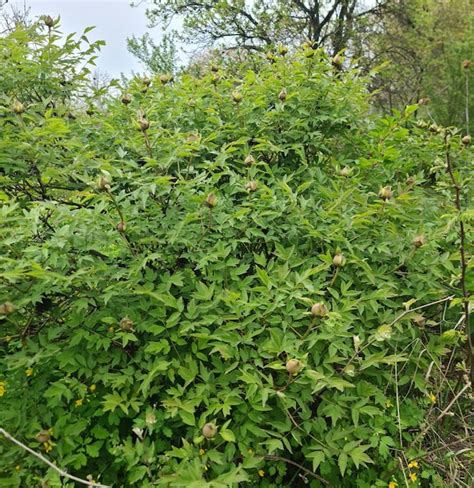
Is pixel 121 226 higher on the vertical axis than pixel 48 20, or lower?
lower

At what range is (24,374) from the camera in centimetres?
162

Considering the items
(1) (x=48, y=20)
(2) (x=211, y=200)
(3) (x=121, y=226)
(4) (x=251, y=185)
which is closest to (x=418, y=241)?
(4) (x=251, y=185)

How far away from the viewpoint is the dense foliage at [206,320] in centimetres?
133

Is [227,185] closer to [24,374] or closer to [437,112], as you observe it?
[24,374]

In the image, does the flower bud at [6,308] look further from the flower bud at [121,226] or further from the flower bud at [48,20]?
the flower bud at [48,20]

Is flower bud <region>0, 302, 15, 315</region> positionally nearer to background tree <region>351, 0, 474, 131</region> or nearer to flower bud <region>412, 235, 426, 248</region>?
flower bud <region>412, 235, 426, 248</region>

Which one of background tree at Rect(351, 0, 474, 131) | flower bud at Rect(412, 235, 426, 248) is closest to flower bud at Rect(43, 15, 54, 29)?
flower bud at Rect(412, 235, 426, 248)

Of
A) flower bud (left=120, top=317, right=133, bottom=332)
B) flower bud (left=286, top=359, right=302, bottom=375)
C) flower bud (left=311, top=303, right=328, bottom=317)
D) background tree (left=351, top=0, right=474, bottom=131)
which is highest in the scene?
background tree (left=351, top=0, right=474, bottom=131)

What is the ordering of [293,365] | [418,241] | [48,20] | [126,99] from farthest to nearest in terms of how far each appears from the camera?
[126,99] → [48,20] → [418,241] → [293,365]

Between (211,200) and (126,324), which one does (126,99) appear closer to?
(211,200)

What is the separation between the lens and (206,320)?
1.38 metres

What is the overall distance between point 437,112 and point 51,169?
796 cm

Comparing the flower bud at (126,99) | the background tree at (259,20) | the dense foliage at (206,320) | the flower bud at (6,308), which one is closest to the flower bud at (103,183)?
the dense foliage at (206,320)

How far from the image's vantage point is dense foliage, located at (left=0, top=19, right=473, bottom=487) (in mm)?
1331
